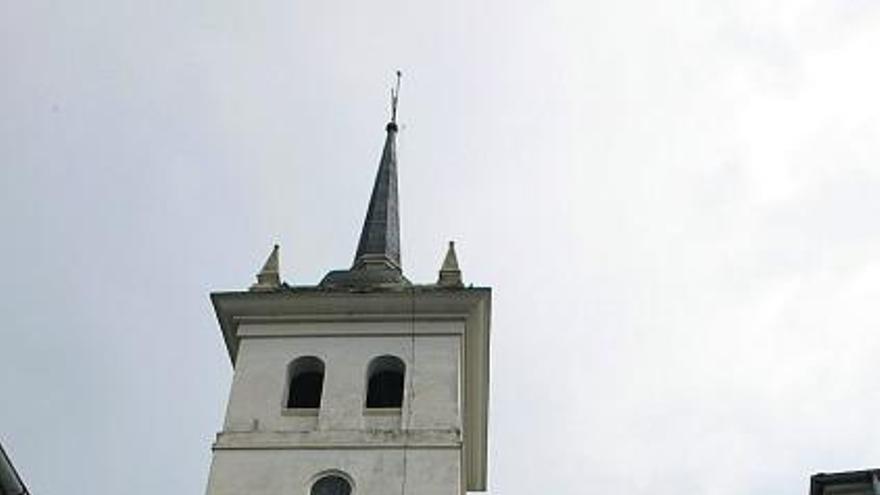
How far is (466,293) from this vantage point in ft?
103

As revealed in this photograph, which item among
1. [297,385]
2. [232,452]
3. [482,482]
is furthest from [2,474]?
[482,482]

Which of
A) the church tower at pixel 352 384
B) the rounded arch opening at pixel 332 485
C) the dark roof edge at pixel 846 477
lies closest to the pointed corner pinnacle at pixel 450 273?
the church tower at pixel 352 384

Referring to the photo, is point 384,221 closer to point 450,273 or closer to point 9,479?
point 450,273

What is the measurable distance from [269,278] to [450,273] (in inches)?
155

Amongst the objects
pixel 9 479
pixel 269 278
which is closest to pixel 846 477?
pixel 9 479

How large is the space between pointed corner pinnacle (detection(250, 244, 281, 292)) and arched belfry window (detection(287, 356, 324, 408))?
6.16 ft

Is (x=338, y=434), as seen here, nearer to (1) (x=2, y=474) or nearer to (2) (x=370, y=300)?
(2) (x=370, y=300)

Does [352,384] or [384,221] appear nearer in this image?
[352,384]

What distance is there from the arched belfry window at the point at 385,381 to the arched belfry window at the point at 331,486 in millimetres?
2225

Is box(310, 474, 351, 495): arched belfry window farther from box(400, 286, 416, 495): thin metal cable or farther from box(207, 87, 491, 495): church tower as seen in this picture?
box(400, 286, 416, 495): thin metal cable

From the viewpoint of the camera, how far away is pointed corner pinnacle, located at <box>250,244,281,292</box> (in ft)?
105

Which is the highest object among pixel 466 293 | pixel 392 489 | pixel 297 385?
pixel 466 293

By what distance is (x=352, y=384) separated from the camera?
1194 inches

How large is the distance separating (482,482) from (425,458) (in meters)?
7.08
